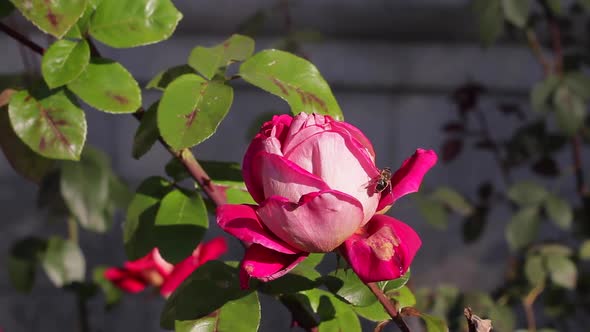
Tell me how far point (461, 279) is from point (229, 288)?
137 cm

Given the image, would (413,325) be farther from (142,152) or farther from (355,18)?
(355,18)

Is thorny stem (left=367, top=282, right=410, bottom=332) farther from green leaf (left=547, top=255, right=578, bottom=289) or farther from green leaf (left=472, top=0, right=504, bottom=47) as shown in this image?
green leaf (left=472, top=0, right=504, bottom=47)

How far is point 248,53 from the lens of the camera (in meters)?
0.66

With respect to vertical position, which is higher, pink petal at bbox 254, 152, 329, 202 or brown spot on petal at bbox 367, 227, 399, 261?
pink petal at bbox 254, 152, 329, 202

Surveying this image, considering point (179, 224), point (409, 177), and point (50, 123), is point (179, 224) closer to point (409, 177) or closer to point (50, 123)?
point (50, 123)

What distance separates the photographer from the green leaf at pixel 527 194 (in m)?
1.47

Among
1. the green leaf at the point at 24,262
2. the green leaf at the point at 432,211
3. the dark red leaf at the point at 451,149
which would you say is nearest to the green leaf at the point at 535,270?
the green leaf at the point at 432,211

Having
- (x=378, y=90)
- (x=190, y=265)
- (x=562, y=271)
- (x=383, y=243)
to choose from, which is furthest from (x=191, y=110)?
(x=378, y=90)

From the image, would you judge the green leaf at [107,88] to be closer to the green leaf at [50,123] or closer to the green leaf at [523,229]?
the green leaf at [50,123]

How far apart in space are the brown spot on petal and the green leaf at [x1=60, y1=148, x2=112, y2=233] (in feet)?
2.57

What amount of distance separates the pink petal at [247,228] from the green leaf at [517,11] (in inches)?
40.8

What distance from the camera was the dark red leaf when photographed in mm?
1653

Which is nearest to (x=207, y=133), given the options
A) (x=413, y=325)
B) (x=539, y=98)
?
(x=413, y=325)

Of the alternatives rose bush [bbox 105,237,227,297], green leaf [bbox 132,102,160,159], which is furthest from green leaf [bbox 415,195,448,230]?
green leaf [bbox 132,102,160,159]
